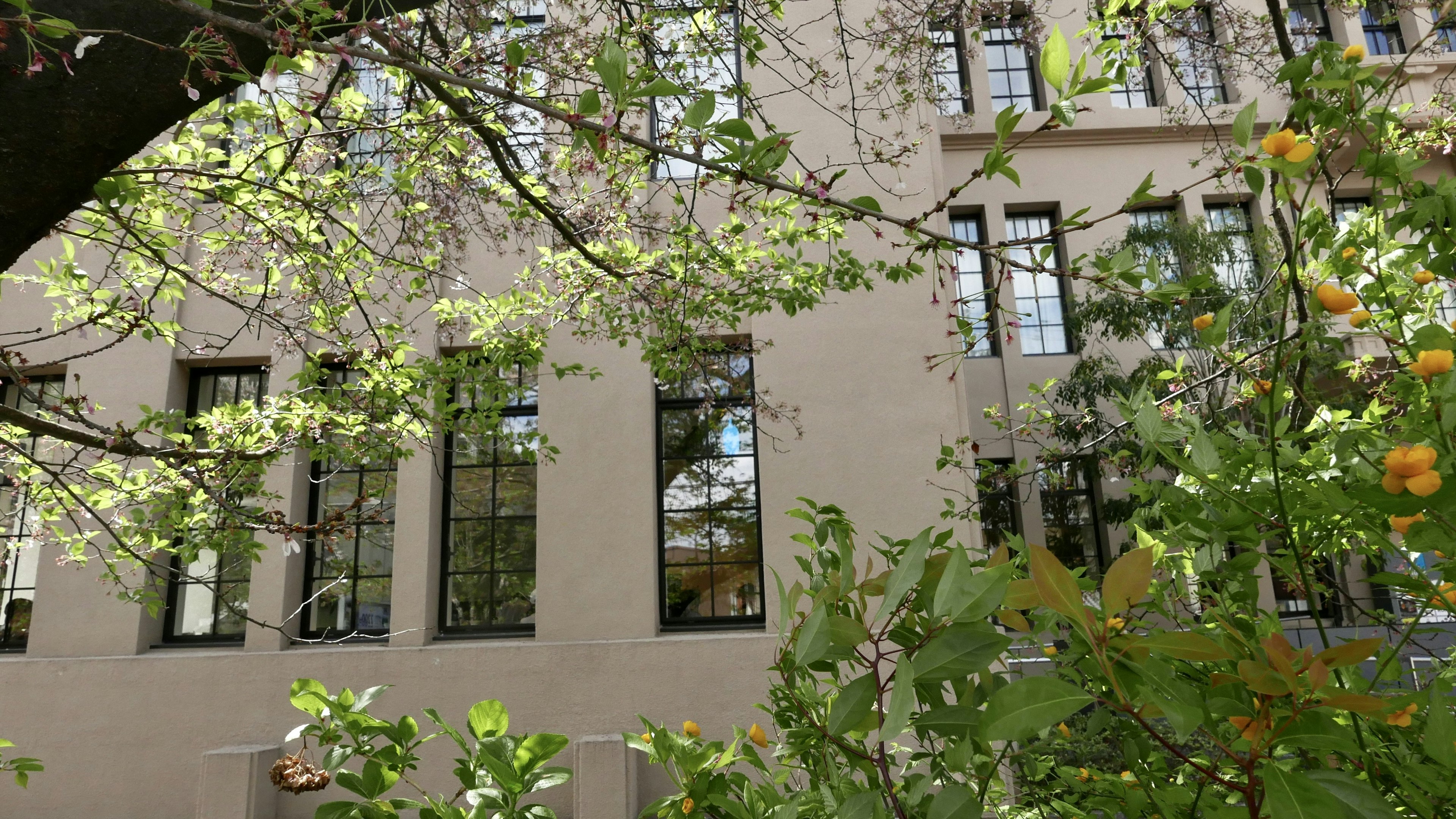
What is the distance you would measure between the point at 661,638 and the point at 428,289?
10.6ft

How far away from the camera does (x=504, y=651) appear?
5.98 meters

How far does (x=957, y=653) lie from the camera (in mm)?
570

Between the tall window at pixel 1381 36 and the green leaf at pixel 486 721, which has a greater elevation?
the tall window at pixel 1381 36

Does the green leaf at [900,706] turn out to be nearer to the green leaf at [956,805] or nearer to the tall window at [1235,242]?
the green leaf at [956,805]

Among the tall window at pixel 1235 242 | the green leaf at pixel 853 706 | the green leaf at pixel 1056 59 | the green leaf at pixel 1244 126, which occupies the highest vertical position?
the tall window at pixel 1235 242

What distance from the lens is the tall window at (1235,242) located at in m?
7.73

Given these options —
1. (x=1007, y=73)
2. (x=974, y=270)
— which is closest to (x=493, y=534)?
(x=974, y=270)

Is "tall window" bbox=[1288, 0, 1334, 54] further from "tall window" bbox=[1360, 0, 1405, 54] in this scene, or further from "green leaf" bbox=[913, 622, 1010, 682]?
"green leaf" bbox=[913, 622, 1010, 682]

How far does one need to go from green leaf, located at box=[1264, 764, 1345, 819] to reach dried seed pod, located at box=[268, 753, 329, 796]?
1271 mm

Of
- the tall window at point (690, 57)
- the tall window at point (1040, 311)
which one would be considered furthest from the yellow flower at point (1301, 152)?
the tall window at point (1040, 311)

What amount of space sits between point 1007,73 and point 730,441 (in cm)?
633

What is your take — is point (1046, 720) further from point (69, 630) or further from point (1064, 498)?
point (1064, 498)

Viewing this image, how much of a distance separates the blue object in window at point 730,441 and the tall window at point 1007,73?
18.8 ft

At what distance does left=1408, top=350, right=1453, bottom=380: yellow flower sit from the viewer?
689 mm
